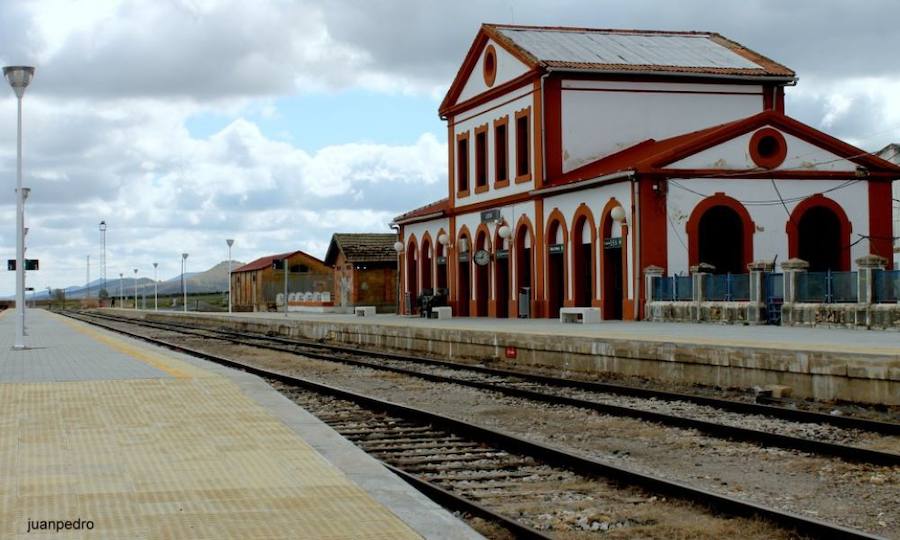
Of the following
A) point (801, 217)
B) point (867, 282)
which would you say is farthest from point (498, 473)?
point (801, 217)

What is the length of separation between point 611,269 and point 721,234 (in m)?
3.25

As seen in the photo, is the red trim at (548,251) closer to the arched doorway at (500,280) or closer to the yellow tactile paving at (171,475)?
the arched doorway at (500,280)

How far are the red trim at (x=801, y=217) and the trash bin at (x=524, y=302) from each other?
30.9 ft

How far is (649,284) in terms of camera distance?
1257 inches

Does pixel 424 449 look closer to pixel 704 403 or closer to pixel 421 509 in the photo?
pixel 421 509

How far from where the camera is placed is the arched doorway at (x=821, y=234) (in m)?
33.7

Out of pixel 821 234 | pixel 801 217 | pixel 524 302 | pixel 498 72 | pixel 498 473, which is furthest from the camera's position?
pixel 498 72

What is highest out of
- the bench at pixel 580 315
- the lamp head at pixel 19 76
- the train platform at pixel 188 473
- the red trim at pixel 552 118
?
the red trim at pixel 552 118

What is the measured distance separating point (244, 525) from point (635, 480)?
3328mm

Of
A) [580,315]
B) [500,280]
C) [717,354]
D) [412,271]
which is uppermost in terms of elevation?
[412,271]

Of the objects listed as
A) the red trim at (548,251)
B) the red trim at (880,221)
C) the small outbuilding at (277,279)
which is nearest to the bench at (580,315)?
the red trim at (548,251)

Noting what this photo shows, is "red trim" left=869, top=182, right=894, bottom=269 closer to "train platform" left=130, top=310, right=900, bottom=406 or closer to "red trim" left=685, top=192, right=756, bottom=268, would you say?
"red trim" left=685, top=192, right=756, bottom=268

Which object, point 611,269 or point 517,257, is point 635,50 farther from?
point 611,269

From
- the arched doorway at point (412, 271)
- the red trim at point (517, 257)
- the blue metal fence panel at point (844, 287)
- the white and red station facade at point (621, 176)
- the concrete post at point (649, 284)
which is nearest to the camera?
the blue metal fence panel at point (844, 287)
